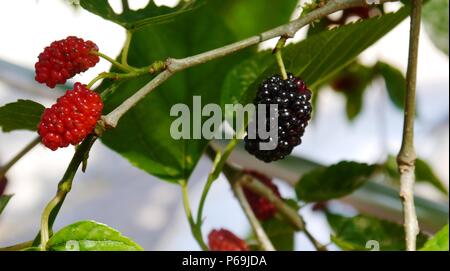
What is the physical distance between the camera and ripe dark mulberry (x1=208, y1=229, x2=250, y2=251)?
0.56 m

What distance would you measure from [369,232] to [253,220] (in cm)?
10

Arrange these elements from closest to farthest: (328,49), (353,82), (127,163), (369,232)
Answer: (328,49), (369,232), (353,82), (127,163)

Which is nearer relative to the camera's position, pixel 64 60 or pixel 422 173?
pixel 64 60

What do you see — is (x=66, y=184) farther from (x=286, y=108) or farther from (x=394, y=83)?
(x=394, y=83)

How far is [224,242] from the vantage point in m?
0.56

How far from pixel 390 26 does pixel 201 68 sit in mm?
163

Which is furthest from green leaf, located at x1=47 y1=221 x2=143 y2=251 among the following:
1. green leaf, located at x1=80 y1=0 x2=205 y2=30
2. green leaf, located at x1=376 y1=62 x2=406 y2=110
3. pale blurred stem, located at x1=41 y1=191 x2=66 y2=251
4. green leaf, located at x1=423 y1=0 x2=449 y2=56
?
green leaf, located at x1=376 y1=62 x2=406 y2=110

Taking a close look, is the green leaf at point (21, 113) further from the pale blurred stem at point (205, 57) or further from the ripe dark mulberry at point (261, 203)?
the ripe dark mulberry at point (261, 203)

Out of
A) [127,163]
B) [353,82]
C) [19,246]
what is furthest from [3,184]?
[127,163]

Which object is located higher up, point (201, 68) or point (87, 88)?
point (201, 68)

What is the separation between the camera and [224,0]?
2.53 feet

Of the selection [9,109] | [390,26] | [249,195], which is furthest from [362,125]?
[9,109]

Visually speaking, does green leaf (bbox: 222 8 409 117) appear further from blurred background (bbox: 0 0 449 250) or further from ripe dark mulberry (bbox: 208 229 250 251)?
blurred background (bbox: 0 0 449 250)
